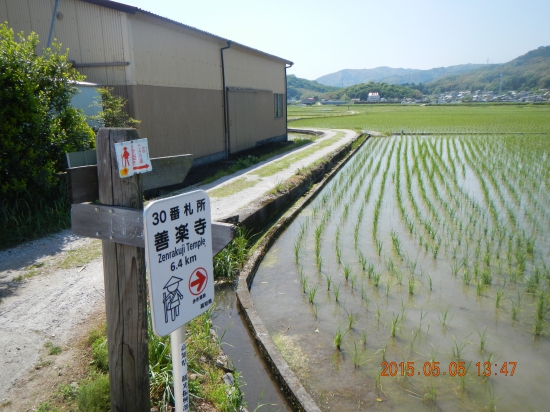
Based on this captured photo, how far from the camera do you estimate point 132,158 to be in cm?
224

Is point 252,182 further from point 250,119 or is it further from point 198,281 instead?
point 198,281

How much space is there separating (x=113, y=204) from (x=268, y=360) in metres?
2.22

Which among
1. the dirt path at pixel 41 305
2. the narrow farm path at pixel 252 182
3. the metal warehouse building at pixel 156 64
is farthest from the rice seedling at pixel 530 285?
the metal warehouse building at pixel 156 64

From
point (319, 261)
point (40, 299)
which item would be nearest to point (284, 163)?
point (319, 261)

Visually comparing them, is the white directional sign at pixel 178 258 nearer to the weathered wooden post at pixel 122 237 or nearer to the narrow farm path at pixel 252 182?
the weathered wooden post at pixel 122 237

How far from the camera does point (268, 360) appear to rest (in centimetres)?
387

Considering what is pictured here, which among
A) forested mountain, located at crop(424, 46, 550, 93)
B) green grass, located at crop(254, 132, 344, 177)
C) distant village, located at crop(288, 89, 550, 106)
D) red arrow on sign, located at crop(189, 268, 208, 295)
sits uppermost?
forested mountain, located at crop(424, 46, 550, 93)

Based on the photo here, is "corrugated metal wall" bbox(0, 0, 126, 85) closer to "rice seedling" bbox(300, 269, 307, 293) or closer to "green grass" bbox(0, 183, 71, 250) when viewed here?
"green grass" bbox(0, 183, 71, 250)

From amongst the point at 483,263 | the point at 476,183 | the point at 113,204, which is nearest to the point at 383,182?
the point at 476,183

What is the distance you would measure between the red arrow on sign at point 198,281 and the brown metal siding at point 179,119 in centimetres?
791

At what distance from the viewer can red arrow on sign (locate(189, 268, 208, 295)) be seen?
212cm

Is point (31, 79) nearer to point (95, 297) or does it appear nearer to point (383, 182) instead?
point (95, 297)

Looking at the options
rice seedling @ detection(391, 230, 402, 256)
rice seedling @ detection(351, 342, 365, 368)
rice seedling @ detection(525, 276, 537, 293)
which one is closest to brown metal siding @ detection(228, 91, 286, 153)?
rice seedling @ detection(391, 230, 402, 256)

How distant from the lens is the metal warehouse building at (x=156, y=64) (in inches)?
365
